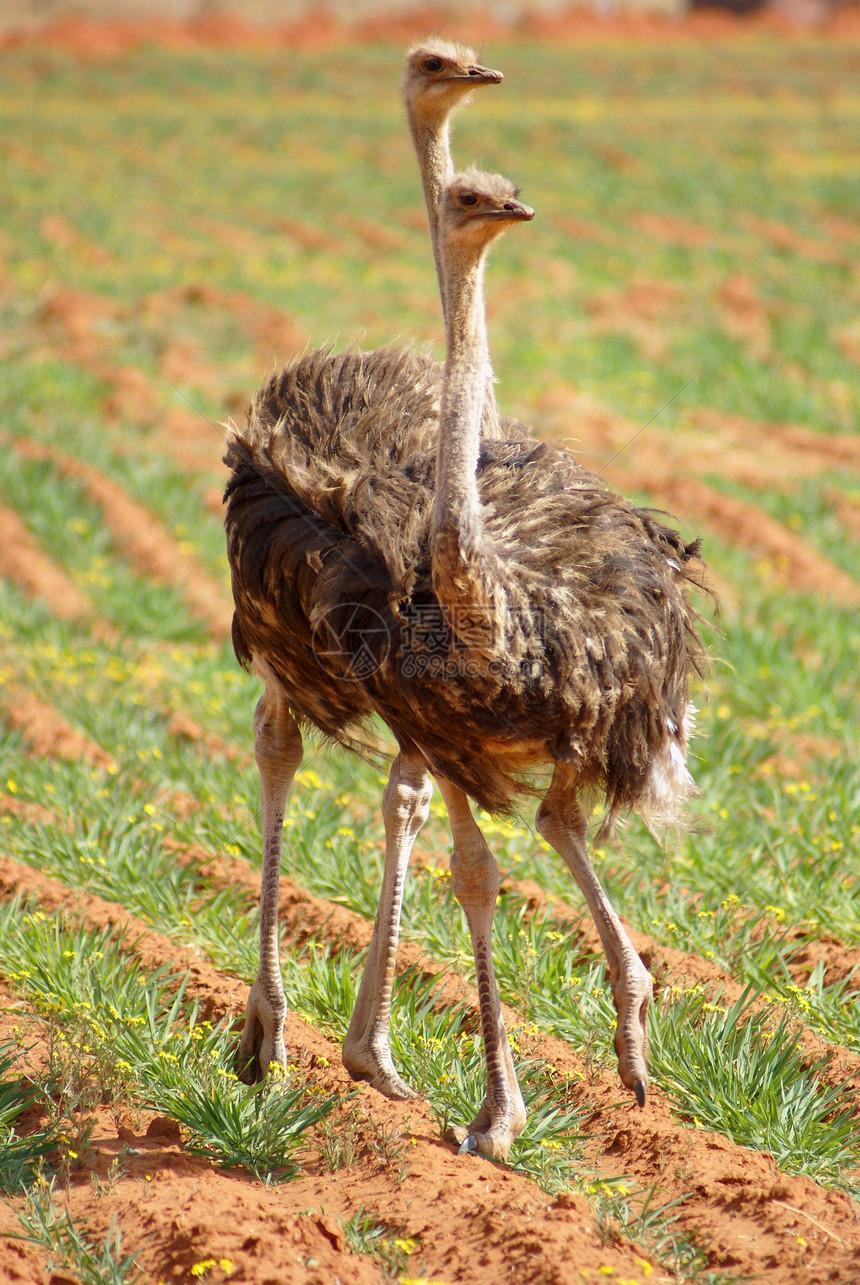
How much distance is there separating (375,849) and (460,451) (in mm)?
2209

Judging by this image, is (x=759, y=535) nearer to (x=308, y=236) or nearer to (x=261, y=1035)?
(x=261, y=1035)

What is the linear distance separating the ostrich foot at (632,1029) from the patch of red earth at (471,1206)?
308mm

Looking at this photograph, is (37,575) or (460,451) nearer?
(460,451)

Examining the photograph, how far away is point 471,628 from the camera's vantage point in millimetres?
2949

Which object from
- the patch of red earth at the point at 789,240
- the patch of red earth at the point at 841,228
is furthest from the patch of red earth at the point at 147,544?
the patch of red earth at the point at 841,228

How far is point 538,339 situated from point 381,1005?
9307mm

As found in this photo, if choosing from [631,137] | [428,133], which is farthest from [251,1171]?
[631,137]

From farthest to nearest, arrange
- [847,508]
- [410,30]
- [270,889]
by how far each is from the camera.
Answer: [410,30], [847,508], [270,889]

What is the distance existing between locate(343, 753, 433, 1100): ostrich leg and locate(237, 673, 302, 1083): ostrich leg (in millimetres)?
217

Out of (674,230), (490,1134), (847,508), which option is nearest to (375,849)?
(490,1134)

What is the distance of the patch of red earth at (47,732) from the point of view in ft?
17.6

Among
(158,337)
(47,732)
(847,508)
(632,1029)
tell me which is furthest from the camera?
(158,337)

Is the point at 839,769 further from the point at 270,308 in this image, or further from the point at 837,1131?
the point at 270,308

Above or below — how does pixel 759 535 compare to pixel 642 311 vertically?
below
